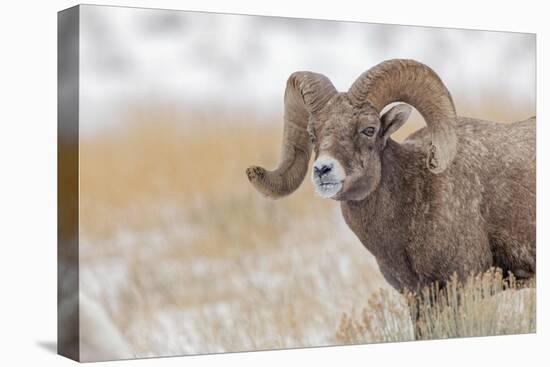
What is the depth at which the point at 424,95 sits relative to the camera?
9555 millimetres

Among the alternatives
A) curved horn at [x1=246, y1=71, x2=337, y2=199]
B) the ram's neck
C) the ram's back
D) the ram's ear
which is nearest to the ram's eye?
the ram's ear

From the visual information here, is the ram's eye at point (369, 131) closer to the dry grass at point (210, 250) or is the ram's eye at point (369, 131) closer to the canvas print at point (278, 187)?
the canvas print at point (278, 187)

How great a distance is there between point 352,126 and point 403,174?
2.46 feet

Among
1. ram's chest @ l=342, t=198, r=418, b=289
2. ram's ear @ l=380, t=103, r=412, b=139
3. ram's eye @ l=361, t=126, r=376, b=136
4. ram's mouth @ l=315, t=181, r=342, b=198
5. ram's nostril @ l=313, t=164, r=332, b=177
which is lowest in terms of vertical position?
ram's chest @ l=342, t=198, r=418, b=289

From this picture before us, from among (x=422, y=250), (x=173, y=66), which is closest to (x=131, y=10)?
(x=173, y=66)

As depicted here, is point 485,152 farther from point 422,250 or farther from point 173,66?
point 173,66

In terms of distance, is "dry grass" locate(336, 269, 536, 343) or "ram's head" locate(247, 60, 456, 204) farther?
"dry grass" locate(336, 269, 536, 343)

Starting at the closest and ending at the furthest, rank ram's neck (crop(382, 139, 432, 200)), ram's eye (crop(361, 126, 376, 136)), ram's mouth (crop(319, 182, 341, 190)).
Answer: ram's mouth (crop(319, 182, 341, 190)) → ram's eye (crop(361, 126, 376, 136)) → ram's neck (crop(382, 139, 432, 200))

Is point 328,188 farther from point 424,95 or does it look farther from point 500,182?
point 500,182

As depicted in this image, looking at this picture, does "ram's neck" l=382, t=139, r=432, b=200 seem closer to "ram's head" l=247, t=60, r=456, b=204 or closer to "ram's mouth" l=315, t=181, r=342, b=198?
"ram's head" l=247, t=60, r=456, b=204

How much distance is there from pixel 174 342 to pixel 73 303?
3.01 feet

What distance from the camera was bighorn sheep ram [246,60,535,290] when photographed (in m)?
9.23

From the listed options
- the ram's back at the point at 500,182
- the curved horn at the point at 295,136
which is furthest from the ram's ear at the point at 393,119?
the curved horn at the point at 295,136

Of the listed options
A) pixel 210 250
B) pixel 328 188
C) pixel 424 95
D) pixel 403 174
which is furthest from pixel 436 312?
pixel 210 250
